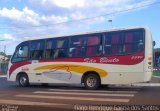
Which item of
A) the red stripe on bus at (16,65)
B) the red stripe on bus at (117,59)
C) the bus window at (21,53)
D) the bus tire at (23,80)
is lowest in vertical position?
the bus tire at (23,80)

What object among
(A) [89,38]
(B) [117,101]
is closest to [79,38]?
(A) [89,38]

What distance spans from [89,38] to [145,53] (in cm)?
326

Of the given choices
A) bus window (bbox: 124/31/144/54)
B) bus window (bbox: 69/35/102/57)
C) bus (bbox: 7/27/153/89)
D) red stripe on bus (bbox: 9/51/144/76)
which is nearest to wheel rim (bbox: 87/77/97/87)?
bus (bbox: 7/27/153/89)

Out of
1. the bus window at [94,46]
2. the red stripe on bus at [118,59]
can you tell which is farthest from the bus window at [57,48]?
the bus window at [94,46]

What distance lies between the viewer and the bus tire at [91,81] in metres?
18.6

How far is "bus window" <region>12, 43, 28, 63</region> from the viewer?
72.8 feet

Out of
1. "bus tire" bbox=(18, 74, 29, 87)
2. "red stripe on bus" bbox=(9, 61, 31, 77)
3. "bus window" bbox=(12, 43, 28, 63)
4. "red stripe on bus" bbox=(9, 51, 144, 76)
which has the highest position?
"bus window" bbox=(12, 43, 28, 63)

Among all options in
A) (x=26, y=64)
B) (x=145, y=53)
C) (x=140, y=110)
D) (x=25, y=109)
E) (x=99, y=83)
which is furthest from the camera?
(x=26, y=64)

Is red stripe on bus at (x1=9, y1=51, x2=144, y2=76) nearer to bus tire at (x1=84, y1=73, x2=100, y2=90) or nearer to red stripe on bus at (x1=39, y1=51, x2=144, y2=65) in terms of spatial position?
red stripe on bus at (x1=39, y1=51, x2=144, y2=65)

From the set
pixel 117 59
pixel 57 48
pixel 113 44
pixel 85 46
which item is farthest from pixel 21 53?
pixel 117 59

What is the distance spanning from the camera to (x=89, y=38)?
1912 centimetres

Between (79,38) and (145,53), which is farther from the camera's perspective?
(79,38)

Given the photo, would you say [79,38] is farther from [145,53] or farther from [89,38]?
[145,53]

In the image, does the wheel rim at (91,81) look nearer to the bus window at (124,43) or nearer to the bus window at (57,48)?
the bus window at (124,43)
